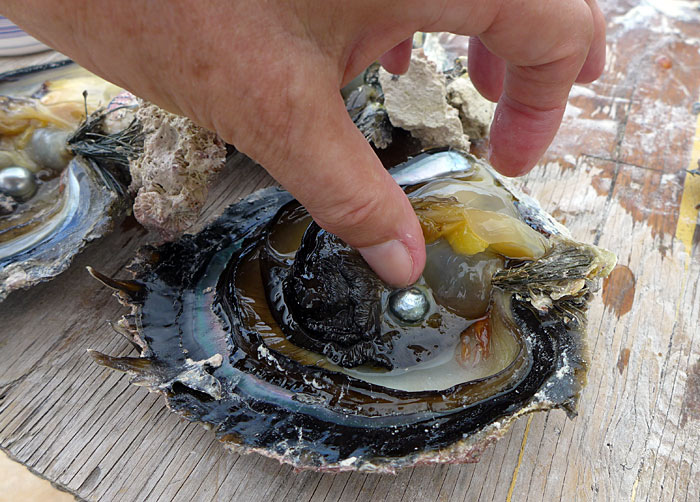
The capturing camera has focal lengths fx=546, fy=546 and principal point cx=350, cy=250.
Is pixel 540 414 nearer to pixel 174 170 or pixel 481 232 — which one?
pixel 481 232

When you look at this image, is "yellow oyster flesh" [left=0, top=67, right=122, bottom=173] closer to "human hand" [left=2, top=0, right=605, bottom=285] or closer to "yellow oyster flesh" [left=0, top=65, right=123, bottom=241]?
"yellow oyster flesh" [left=0, top=65, right=123, bottom=241]

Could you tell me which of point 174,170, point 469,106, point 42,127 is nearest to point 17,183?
point 42,127

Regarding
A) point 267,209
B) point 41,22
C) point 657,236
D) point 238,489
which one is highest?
point 41,22

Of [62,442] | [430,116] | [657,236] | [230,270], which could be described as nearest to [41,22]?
[230,270]

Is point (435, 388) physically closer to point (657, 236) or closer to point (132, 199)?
point (657, 236)

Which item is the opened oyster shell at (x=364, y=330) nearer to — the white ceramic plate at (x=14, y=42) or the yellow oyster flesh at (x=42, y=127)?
the yellow oyster flesh at (x=42, y=127)

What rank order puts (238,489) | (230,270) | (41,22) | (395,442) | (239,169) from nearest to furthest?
(41,22) < (395,442) < (238,489) < (230,270) < (239,169)
